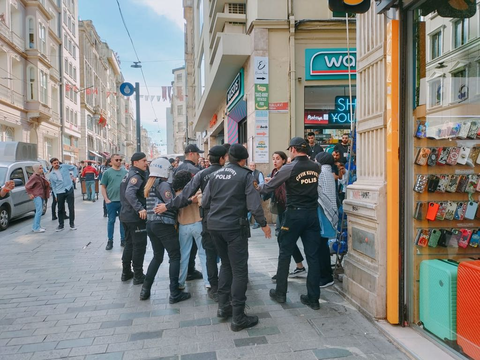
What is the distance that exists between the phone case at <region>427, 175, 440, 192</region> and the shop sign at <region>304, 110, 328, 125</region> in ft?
24.8

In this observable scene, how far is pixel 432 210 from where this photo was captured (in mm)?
3469

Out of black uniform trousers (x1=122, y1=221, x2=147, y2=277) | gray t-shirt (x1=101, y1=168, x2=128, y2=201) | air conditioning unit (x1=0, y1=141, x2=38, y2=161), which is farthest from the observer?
air conditioning unit (x1=0, y1=141, x2=38, y2=161)

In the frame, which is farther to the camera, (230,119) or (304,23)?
(230,119)

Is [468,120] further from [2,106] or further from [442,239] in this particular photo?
[2,106]

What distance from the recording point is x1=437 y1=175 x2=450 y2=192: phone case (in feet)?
11.2

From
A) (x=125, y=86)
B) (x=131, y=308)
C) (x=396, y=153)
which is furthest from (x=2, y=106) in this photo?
(x=396, y=153)

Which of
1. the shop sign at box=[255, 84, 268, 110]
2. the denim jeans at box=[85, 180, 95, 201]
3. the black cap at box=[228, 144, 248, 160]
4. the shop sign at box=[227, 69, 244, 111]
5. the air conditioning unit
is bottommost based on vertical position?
the denim jeans at box=[85, 180, 95, 201]

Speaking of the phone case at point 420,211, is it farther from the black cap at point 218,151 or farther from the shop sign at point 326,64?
the shop sign at point 326,64

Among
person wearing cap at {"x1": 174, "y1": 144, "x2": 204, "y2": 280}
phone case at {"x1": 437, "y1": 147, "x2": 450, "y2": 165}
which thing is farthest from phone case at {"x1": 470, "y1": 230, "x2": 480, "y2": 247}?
person wearing cap at {"x1": 174, "y1": 144, "x2": 204, "y2": 280}

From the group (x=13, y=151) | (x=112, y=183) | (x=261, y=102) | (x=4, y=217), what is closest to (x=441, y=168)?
(x=112, y=183)

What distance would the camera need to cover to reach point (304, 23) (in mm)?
9609

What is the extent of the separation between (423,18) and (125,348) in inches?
167

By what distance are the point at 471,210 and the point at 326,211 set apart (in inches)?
67.5

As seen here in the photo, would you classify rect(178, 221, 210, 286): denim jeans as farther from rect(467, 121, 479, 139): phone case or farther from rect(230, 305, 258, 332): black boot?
rect(467, 121, 479, 139): phone case
